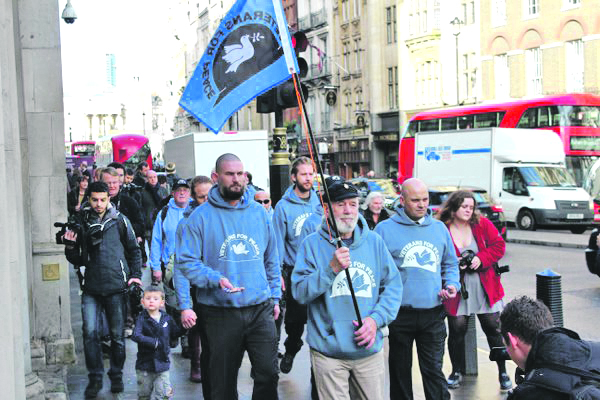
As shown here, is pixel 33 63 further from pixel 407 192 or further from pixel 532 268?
pixel 532 268

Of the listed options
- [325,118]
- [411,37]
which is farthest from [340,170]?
[411,37]

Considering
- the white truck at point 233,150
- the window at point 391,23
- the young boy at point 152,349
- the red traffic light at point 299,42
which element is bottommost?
the young boy at point 152,349

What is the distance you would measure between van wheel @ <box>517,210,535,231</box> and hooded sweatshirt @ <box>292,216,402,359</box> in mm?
22044

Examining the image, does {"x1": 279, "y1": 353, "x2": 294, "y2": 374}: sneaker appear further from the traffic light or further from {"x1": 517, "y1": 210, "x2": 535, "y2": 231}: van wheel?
{"x1": 517, "y1": 210, "x2": 535, "y2": 231}: van wheel

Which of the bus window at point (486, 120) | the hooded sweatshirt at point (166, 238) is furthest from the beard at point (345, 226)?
the bus window at point (486, 120)

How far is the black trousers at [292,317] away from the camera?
27.2 ft

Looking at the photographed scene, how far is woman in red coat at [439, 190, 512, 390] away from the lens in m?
7.81

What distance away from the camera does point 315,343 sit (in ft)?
18.2

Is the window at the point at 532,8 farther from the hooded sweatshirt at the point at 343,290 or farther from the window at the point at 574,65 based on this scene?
the hooded sweatshirt at the point at 343,290

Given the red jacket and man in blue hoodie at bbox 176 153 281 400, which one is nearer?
man in blue hoodie at bbox 176 153 281 400

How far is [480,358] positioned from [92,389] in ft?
12.8

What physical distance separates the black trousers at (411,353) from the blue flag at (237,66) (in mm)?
2275

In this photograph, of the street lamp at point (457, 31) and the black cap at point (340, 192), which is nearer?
the black cap at point (340, 192)

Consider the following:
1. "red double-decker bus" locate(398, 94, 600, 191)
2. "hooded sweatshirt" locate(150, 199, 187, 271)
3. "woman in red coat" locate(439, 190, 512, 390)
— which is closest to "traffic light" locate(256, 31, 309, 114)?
"hooded sweatshirt" locate(150, 199, 187, 271)
